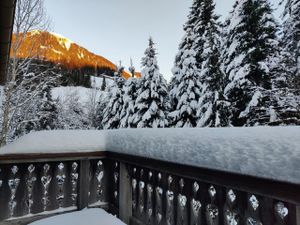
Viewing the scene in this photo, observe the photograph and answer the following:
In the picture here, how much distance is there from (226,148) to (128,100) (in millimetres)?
18462

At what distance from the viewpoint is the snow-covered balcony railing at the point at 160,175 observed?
105 cm

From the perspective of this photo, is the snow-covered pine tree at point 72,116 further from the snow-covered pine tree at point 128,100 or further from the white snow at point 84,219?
the white snow at point 84,219

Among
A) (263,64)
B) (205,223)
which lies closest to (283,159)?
(205,223)

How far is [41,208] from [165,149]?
1819mm

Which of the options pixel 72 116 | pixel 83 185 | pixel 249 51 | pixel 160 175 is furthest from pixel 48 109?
pixel 160 175

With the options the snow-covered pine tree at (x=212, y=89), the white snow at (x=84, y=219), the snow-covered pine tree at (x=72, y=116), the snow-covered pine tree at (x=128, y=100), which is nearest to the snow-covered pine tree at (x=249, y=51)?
the snow-covered pine tree at (x=212, y=89)

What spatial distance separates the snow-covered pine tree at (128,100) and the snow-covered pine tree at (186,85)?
14.6 feet

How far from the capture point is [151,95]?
54.2 ft

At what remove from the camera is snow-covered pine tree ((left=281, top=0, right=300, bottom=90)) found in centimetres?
949

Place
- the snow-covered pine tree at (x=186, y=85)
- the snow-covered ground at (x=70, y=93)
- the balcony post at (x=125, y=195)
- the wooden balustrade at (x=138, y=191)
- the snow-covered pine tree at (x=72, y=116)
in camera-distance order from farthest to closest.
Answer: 1. the snow-covered ground at (x=70, y=93)
2. the snow-covered pine tree at (x=72, y=116)
3. the snow-covered pine tree at (x=186, y=85)
4. the balcony post at (x=125, y=195)
5. the wooden balustrade at (x=138, y=191)

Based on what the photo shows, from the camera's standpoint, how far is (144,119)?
53.7 ft

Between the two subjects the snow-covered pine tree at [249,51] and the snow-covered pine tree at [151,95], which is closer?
the snow-covered pine tree at [249,51]

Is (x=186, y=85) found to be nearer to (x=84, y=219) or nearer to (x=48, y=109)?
(x=84, y=219)

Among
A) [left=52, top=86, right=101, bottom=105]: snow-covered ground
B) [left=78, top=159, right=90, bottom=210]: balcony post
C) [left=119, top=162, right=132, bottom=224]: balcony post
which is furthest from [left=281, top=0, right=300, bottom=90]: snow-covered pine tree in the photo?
[left=52, top=86, right=101, bottom=105]: snow-covered ground
